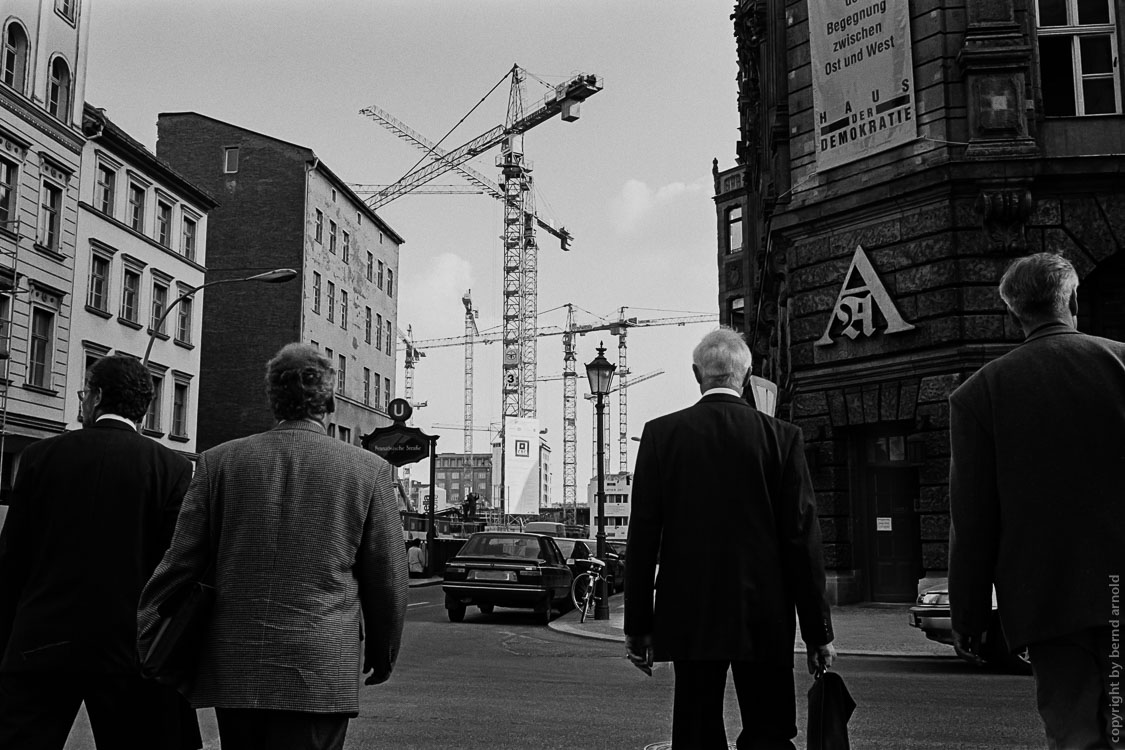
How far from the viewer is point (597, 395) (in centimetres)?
2100

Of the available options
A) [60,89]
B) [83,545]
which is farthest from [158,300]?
[83,545]

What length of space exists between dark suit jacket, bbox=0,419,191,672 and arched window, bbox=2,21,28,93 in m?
29.6

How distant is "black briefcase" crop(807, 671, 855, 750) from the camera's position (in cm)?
383

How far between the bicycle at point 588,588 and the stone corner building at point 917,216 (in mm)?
3980

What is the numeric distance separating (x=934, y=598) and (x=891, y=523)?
320 inches

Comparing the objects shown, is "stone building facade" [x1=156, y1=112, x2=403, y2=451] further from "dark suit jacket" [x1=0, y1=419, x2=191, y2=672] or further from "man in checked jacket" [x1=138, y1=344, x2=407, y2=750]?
"man in checked jacket" [x1=138, y1=344, x2=407, y2=750]

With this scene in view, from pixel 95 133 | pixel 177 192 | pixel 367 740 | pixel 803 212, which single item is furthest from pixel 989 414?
pixel 177 192

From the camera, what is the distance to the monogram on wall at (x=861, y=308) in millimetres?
18719

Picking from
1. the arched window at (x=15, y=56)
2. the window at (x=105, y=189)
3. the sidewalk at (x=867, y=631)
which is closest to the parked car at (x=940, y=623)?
the sidewalk at (x=867, y=631)

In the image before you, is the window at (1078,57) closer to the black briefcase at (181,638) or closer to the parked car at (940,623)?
the parked car at (940,623)

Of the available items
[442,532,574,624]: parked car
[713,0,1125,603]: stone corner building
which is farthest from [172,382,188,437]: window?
[713,0,1125,603]: stone corner building

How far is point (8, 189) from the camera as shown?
29.4 metres

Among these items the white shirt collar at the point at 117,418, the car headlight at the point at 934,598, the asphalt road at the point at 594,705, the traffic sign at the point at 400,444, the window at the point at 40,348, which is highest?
the window at the point at 40,348

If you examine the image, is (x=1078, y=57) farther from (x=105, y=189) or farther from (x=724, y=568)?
(x=105, y=189)
